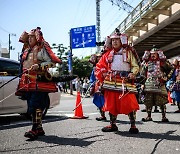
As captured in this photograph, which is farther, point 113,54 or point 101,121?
point 101,121

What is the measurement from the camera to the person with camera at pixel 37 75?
16.1ft

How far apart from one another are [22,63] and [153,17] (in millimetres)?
15639

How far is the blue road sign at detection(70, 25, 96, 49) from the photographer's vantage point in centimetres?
2694

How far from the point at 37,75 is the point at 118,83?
52.9 inches

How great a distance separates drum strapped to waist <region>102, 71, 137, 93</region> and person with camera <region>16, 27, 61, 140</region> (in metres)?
0.89

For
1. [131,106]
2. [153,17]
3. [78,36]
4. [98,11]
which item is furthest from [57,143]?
[98,11]

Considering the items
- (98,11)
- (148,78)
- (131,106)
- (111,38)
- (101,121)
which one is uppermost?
(98,11)

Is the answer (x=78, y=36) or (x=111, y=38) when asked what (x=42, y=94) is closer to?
(x=111, y=38)

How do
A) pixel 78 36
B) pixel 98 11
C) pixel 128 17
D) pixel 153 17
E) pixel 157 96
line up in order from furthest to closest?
pixel 98 11 → pixel 78 36 → pixel 128 17 → pixel 153 17 → pixel 157 96

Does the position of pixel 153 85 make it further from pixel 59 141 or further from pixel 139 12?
pixel 139 12

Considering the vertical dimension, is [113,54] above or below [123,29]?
below

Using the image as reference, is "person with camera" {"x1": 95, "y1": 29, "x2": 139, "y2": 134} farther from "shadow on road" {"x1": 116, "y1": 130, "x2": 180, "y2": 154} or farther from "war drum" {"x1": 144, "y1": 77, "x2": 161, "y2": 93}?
"war drum" {"x1": 144, "y1": 77, "x2": 161, "y2": 93}

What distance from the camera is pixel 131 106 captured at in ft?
17.0

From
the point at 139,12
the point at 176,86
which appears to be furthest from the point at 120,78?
the point at 139,12
